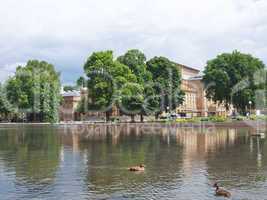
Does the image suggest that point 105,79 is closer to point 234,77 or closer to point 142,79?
point 142,79

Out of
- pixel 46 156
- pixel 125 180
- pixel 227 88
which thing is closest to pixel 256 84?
pixel 227 88

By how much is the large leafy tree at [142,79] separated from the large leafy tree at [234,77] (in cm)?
1494

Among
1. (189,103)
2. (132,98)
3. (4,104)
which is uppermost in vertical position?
(189,103)

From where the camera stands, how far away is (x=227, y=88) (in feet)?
341

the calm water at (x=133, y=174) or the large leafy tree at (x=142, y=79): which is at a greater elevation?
the large leafy tree at (x=142, y=79)

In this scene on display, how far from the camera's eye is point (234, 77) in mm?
103562

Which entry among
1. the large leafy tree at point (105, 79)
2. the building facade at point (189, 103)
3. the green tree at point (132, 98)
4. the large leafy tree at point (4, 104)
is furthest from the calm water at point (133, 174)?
the building facade at point (189, 103)

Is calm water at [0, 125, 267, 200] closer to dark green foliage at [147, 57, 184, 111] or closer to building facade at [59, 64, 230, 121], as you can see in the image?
dark green foliage at [147, 57, 184, 111]

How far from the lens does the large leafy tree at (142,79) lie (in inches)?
3844

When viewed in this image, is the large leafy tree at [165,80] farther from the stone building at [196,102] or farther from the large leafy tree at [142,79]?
the stone building at [196,102]

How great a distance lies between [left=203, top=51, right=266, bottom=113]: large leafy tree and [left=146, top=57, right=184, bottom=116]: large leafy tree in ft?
24.9

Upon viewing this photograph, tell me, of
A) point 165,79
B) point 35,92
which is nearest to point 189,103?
point 165,79

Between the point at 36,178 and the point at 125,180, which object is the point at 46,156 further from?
the point at 125,180

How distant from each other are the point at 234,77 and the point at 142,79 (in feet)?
68.5
